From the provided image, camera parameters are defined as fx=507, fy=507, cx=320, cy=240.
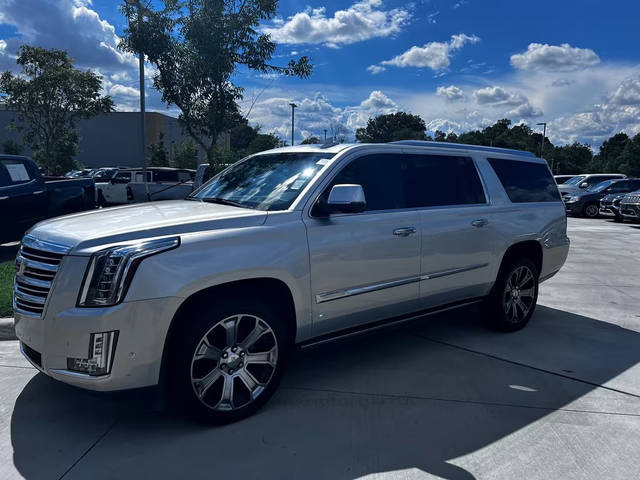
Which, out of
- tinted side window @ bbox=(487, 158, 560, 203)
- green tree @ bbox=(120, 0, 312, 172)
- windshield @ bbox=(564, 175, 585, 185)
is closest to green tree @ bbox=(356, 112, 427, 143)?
windshield @ bbox=(564, 175, 585, 185)

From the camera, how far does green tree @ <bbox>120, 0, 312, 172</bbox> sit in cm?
968

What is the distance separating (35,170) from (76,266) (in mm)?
7793

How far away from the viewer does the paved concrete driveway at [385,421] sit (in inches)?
115

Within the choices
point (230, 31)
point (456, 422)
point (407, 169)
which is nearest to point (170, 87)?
point (230, 31)

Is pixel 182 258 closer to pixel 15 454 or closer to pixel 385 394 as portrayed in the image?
pixel 15 454

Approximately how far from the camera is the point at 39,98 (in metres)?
22.8

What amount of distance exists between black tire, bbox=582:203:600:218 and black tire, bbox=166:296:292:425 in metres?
21.3

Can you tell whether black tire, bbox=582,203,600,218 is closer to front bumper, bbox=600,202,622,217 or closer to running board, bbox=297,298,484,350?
front bumper, bbox=600,202,622,217

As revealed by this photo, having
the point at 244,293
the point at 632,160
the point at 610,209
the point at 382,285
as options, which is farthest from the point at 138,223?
the point at 632,160

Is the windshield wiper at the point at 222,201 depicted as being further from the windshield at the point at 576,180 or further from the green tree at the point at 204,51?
the windshield at the point at 576,180

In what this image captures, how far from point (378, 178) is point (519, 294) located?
7.65 ft

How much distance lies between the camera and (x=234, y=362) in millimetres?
3344

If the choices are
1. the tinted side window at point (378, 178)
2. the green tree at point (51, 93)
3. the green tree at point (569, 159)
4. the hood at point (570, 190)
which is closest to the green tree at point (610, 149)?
the green tree at point (569, 159)

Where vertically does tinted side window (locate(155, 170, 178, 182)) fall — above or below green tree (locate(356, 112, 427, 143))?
below
